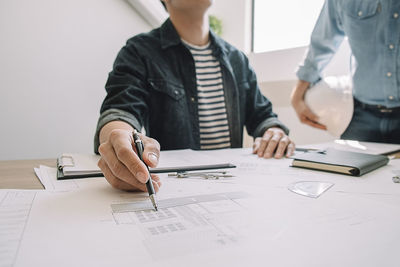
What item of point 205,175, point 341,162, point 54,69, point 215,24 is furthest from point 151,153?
point 215,24

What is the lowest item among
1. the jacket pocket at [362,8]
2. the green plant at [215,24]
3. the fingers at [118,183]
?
the fingers at [118,183]

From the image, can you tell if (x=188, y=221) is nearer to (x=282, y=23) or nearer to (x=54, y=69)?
(x=54, y=69)

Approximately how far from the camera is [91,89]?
4.75 feet

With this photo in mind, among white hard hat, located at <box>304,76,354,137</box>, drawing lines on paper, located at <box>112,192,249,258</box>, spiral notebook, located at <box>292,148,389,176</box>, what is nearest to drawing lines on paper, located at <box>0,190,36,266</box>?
drawing lines on paper, located at <box>112,192,249,258</box>

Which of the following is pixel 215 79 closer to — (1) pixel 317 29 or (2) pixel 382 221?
(1) pixel 317 29

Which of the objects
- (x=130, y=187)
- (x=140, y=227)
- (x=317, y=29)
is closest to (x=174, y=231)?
(x=140, y=227)

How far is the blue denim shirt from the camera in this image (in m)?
0.88

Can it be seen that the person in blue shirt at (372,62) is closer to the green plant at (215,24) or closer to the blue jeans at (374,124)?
the blue jeans at (374,124)

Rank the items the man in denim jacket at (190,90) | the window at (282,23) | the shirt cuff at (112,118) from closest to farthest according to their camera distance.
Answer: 1. the shirt cuff at (112,118)
2. the man in denim jacket at (190,90)
3. the window at (282,23)

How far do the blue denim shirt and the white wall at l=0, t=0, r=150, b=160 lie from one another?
1039 millimetres

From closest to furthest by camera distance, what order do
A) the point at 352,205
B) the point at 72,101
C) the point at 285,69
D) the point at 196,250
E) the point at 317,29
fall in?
the point at 196,250, the point at 352,205, the point at 317,29, the point at 72,101, the point at 285,69

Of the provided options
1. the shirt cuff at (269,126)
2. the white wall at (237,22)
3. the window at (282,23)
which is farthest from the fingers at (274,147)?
the white wall at (237,22)

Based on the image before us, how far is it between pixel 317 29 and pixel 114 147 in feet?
3.27

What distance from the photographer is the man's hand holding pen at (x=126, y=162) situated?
1.24ft
